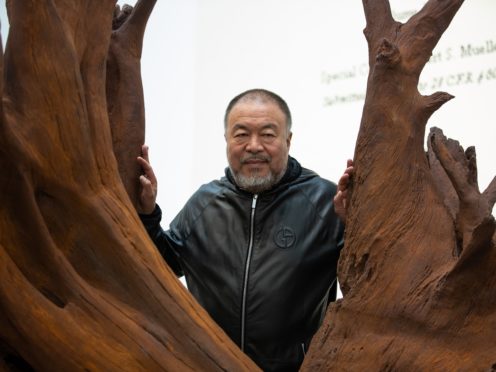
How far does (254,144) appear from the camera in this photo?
180 centimetres

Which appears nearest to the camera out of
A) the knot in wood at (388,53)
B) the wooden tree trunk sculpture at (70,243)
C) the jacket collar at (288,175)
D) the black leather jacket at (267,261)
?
the wooden tree trunk sculpture at (70,243)

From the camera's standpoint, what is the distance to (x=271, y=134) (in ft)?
5.96

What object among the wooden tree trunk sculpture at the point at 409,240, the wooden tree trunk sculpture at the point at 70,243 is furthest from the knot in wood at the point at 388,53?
the wooden tree trunk sculpture at the point at 70,243

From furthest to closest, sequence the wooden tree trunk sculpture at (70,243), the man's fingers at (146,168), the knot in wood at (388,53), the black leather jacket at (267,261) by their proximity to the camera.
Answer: the black leather jacket at (267,261) → the man's fingers at (146,168) → the knot in wood at (388,53) → the wooden tree trunk sculpture at (70,243)

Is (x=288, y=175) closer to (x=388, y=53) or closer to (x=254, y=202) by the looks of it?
(x=254, y=202)

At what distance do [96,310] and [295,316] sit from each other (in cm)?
66

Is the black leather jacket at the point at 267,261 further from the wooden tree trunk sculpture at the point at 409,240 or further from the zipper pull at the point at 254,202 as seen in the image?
the wooden tree trunk sculpture at the point at 409,240

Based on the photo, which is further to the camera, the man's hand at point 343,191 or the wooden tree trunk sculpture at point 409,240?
the man's hand at point 343,191

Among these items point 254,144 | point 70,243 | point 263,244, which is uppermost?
point 254,144

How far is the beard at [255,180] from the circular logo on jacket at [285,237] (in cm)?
11

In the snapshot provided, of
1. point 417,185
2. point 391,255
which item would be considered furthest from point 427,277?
point 417,185

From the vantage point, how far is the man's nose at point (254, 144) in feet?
5.91

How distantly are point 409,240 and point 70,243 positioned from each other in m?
0.54

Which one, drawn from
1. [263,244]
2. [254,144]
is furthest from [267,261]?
[254,144]
